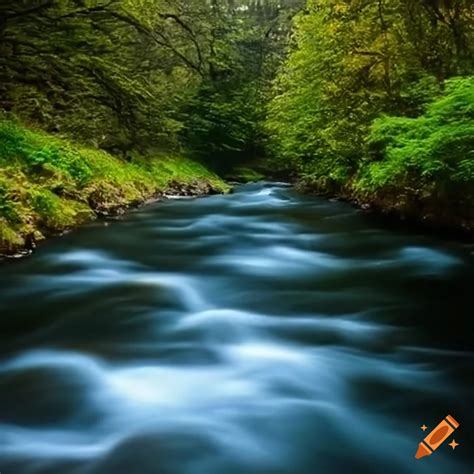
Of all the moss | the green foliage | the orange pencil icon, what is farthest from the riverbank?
the moss

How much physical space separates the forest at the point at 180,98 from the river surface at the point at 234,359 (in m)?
1.39

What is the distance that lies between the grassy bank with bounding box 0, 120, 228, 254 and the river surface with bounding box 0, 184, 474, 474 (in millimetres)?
509

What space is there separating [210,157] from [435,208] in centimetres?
1854

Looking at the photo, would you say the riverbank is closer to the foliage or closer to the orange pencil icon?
the foliage

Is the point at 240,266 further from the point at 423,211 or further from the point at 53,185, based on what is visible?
the point at 53,185

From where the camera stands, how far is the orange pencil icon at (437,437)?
3.41 meters

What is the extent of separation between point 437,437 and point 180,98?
65.0 feet

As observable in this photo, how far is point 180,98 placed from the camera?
72.8 feet

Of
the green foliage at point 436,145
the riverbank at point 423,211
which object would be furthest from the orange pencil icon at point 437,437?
the riverbank at point 423,211

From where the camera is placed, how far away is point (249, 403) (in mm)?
4051

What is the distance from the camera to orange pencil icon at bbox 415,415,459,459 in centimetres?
341

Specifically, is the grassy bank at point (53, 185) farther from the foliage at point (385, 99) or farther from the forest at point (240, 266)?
the foliage at point (385, 99)

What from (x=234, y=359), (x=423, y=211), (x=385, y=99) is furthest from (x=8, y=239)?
(x=385, y=99)

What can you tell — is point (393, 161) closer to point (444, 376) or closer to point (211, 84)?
point (444, 376)
